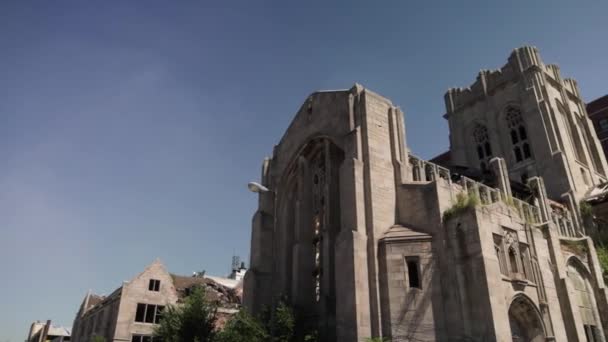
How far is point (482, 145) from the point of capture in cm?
5141

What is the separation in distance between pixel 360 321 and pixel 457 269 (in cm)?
446

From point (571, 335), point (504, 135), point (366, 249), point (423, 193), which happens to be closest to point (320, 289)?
point (366, 249)

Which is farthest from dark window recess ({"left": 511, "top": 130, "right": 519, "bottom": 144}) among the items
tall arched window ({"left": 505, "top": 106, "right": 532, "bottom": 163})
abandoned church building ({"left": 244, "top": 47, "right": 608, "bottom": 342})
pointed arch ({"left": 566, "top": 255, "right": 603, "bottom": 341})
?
pointed arch ({"left": 566, "top": 255, "right": 603, "bottom": 341})

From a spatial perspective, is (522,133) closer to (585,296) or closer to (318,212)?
(585,296)

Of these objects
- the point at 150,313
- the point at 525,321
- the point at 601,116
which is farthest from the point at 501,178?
the point at 601,116

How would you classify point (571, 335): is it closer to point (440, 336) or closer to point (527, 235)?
point (527, 235)

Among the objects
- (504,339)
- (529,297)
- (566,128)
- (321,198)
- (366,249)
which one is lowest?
(504,339)

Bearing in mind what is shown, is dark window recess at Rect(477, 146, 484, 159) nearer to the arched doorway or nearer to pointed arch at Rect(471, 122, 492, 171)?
pointed arch at Rect(471, 122, 492, 171)

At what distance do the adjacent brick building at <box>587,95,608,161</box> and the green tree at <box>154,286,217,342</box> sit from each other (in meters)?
52.6

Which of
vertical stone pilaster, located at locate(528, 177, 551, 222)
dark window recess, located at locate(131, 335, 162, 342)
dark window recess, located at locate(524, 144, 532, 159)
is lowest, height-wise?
dark window recess, located at locate(131, 335, 162, 342)

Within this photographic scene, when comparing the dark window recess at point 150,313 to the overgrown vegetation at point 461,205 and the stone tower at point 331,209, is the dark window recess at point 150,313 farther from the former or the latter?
the overgrown vegetation at point 461,205

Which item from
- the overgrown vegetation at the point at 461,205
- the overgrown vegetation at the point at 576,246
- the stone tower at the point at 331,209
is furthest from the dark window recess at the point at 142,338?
the overgrown vegetation at the point at 576,246

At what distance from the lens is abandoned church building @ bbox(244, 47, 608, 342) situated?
61.6 feet

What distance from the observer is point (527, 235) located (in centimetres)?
2236
